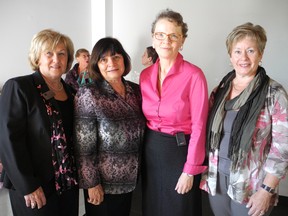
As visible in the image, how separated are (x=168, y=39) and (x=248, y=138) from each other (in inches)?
26.5

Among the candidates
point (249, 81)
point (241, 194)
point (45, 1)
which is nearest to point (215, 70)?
point (249, 81)

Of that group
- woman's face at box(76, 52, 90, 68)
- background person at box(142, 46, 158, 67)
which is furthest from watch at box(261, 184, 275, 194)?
woman's face at box(76, 52, 90, 68)

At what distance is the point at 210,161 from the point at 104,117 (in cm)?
67

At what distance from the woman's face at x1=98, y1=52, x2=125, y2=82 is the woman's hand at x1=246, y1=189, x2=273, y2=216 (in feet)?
3.31

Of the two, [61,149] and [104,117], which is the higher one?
[104,117]

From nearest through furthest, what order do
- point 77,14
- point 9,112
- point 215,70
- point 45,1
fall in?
point 9,112 < point 45,1 < point 215,70 < point 77,14

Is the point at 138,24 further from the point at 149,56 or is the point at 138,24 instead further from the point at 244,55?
Result: the point at 244,55

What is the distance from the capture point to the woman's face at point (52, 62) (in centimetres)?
135

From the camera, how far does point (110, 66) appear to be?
1.36 m

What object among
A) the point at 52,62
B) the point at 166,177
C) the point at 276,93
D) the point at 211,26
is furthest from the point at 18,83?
the point at 211,26

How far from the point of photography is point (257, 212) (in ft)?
4.10

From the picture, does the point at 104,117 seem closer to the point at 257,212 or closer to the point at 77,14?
the point at 257,212

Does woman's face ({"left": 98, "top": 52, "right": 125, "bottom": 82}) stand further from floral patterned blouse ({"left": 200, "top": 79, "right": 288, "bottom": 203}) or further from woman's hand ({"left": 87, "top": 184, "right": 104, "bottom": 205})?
floral patterned blouse ({"left": 200, "top": 79, "right": 288, "bottom": 203})

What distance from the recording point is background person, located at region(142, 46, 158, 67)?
303cm
